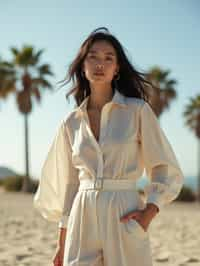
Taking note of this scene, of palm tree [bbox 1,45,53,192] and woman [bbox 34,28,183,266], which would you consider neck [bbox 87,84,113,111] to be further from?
palm tree [bbox 1,45,53,192]

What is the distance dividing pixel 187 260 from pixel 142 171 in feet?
12.4

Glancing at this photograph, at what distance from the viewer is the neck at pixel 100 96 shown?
2.97m

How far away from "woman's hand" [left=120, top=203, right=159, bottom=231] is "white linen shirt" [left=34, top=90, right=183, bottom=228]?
0.13ft

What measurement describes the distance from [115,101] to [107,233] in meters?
0.67

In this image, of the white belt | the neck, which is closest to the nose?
the neck

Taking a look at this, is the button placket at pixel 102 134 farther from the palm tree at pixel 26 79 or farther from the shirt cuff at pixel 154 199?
the palm tree at pixel 26 79

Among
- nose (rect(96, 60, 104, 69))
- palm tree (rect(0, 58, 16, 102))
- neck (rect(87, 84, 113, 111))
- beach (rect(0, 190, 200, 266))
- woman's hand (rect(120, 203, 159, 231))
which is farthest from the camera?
palm tree (rect(0, 58, 16, 102))

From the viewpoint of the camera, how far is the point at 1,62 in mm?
33281

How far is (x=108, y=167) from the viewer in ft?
8.89

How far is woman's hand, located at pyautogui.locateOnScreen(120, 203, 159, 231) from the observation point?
262cm

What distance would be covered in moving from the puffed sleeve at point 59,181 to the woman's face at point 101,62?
0.34 metres

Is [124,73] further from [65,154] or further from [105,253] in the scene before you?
[105,253]

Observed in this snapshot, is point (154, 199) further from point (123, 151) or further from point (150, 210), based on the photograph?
point (123, 151)

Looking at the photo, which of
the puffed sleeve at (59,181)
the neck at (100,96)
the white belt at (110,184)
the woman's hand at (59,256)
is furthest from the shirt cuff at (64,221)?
the neck at (100,96)
